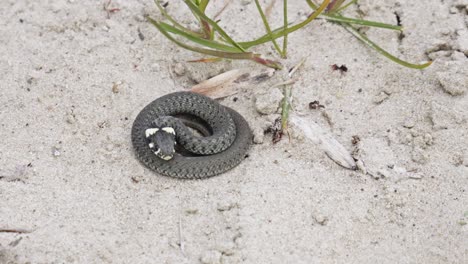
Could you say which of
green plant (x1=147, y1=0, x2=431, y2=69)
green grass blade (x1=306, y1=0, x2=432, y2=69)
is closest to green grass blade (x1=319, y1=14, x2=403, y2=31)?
green plant (x1=147, y1=0, x2=431, y2=69)

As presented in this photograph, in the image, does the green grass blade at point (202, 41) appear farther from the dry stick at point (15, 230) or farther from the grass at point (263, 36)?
the dry stick at point (15, 230)

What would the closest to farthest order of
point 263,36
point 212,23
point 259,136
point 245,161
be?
point 212,23
point 245,161
point 259,136
point 263,36

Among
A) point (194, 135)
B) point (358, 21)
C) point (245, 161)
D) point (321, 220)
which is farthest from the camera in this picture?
point (358, 21)

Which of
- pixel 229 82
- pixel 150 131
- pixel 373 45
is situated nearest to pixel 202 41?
pixel 229 82

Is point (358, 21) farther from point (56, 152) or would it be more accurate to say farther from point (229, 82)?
point (56, 152)

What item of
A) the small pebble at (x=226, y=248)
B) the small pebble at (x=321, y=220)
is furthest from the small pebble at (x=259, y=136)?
the small pebble at (x=226, y=248)
